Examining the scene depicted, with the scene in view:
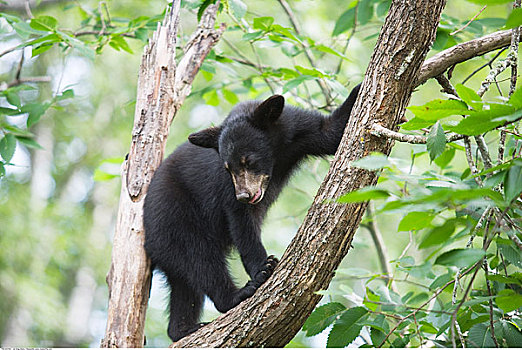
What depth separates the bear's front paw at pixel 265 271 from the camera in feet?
10.8

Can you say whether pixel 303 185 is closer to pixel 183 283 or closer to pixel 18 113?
pixel 183 283

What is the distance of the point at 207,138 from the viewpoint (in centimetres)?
390

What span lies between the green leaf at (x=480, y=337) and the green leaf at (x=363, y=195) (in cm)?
125

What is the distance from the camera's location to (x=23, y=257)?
10820 millimetres

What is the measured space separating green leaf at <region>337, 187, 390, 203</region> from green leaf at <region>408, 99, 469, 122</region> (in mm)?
434

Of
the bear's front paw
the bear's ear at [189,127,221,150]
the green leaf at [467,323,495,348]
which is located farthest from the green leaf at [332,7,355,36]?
the green leaf at [467,323,495,348]

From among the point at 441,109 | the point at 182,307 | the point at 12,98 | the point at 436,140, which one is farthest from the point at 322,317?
the point at 12,98

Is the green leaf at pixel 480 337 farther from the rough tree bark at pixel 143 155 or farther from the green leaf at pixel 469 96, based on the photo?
the rough tree bark at pixel 143 155

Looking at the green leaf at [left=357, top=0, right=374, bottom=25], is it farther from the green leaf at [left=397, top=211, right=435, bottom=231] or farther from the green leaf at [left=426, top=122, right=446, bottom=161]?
the green leaf at [left=397, top=211, right=435, bottom=231]

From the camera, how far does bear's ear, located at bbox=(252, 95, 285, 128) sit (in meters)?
3.68

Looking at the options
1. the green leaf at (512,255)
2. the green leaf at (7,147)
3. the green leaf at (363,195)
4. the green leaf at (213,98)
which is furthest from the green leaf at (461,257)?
the green leaf at (213,98)

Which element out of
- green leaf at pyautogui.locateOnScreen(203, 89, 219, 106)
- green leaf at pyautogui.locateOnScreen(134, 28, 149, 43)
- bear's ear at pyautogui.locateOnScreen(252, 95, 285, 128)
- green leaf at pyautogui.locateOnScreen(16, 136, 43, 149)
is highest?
green leaf at pyautogui.locateOnScreen(134, 28, 149, 43)

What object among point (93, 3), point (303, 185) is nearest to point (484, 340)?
point (303, 185)

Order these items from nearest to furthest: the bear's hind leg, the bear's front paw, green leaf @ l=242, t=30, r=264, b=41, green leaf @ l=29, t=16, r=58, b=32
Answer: the bear's front paw < green leaf @ l=29, t=16, r=58, b=32 < green leaf @ l=242, t=30, r=264, b=41 < the bear's hind leg
